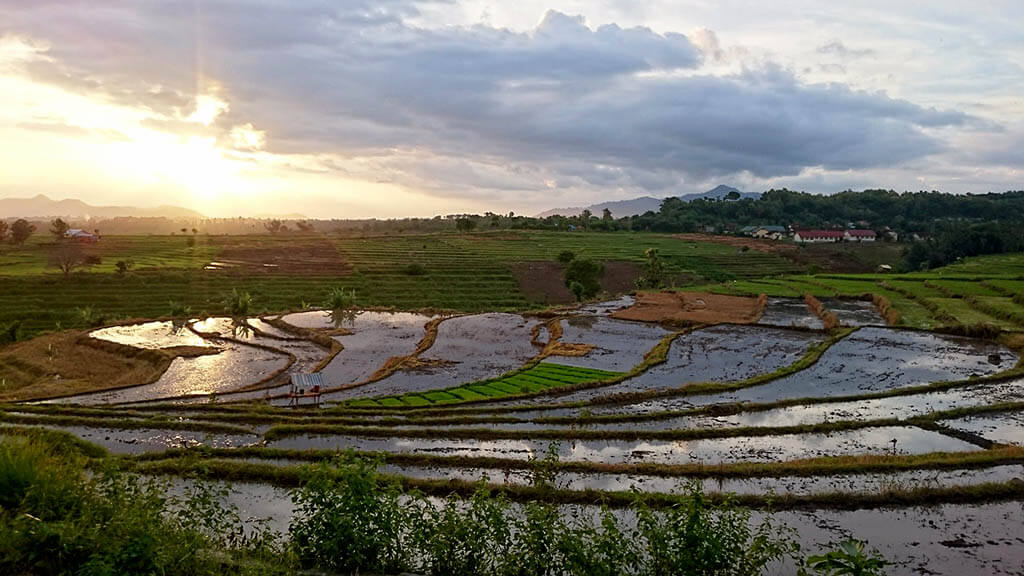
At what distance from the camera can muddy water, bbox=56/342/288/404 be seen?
2595cm

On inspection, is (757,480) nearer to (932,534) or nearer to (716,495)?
(716,495)

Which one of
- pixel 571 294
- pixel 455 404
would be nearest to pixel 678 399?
pixel 455 404

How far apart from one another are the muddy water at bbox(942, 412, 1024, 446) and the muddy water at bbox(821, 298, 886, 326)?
793 inches

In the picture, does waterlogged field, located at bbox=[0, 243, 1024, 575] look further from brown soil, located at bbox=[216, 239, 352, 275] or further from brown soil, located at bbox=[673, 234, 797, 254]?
brown soil, located at bbox=[673, 234, 797, 254]

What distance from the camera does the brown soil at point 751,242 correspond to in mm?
95750

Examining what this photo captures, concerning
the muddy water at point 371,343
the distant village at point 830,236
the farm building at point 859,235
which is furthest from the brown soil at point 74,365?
the farm building at point 859,235

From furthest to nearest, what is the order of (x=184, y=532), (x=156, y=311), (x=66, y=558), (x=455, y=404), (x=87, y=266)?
(x=87, y=266) → (x=156, y=311) → (x=455, y=404) → (x=184, y=532) → (x=66, y=558)

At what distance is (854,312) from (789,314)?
482cm

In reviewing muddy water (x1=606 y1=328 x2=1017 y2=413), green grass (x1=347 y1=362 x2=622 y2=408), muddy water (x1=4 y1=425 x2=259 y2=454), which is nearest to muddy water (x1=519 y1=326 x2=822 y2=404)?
green grass (x1=347 y1=362 x2=622 y2=408)

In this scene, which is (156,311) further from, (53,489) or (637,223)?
(637,223)

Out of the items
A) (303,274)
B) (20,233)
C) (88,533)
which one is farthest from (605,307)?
(20,233)

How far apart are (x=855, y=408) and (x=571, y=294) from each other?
137ft

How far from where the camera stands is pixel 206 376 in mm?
29203

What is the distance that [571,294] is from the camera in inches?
2522
